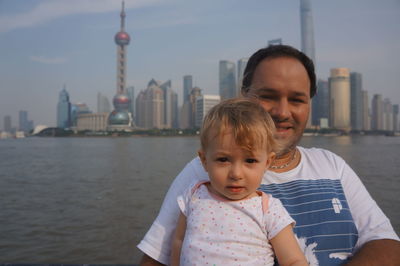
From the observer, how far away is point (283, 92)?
149 centimetres

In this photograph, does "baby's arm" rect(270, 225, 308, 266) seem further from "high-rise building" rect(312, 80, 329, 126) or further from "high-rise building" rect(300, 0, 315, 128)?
"high-rise building" rect(300, 0, 315, 128)

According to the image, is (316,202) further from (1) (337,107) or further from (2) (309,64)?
(1) (337,107)

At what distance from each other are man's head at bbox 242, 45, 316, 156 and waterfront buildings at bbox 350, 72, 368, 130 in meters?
81.6

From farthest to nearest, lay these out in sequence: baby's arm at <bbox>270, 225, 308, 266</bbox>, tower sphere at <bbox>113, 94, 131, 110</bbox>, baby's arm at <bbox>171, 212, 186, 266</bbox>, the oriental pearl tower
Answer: tower sphere at <bbox>113, 94, 131, 110</bbox>
the oriental pearl tower
baby's arm at <bbox>171, 212, 186, 266</bbox>
baby's arm at <bbox>270, 225, 308, 266</bbox>

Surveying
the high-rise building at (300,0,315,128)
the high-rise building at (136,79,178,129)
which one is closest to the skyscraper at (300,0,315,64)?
the high-rise building at (300,0,315,128)

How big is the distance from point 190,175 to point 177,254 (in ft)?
0.92

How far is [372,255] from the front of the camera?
4.13ft

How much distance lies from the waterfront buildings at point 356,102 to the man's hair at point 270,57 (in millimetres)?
81566

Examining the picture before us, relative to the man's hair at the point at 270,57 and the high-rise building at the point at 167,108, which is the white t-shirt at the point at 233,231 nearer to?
the man's hair at the point at 270,57

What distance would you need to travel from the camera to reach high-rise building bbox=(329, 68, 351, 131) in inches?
2896

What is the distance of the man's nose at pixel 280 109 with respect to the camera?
148 centimetres

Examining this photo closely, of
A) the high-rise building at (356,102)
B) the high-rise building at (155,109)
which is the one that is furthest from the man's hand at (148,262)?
the high-rise building at (155,109)

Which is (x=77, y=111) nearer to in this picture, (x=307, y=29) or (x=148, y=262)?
(x=307, y=29)

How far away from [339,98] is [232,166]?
82.8 meters
